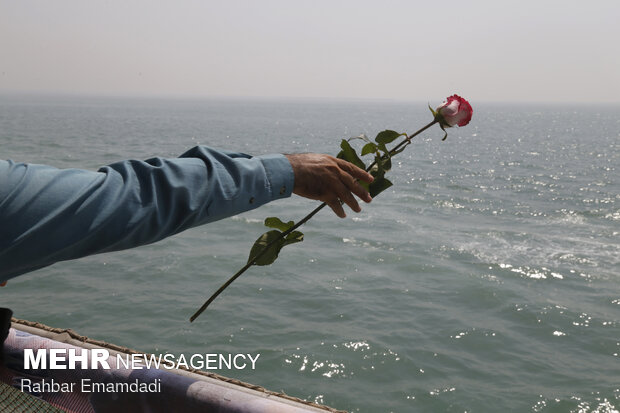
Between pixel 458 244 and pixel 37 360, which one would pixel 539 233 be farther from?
pixel 37 360

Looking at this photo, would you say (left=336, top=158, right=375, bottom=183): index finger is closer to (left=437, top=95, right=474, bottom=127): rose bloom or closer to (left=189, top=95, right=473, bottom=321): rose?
(left=189, top=95, right=473, bottom=321): rose

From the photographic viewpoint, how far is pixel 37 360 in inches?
119

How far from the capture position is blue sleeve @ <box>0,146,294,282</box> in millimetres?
991

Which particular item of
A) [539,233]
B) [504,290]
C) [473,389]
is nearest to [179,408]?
[473,389]

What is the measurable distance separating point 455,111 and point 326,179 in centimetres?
47

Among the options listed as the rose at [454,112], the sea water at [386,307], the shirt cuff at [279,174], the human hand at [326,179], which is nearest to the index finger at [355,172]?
the human hand at [326,179]

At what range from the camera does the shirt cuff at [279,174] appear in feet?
4.23

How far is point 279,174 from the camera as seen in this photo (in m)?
1.30

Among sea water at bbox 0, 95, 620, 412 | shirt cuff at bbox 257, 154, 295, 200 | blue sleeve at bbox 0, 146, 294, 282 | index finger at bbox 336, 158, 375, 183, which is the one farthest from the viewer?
sea water at bbox 0, 95, 620, 412

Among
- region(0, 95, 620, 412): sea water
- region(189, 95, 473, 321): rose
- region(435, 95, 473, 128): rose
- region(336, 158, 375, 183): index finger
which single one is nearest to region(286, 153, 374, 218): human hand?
region(336, 158, 375, 183): index finger

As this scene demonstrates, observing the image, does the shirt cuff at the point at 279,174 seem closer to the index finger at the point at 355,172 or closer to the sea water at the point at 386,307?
the index finger at the point at 355,172

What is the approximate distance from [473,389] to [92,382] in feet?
15.2

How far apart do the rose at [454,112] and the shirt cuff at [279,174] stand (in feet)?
1.70

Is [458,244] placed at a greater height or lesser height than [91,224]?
lesser
